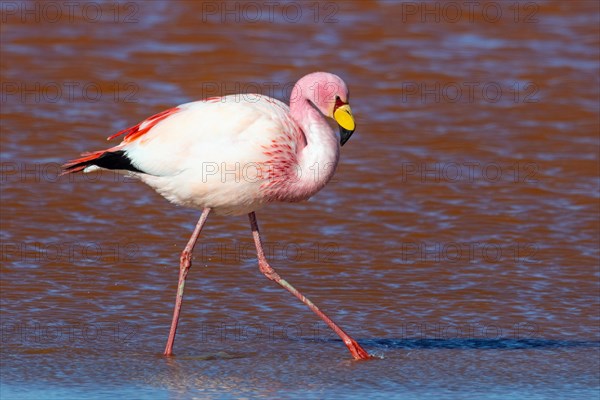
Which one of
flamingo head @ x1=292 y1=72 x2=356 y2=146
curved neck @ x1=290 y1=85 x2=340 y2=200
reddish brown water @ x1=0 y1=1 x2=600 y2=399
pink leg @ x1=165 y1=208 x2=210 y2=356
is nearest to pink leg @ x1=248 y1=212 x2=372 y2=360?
reddish brown water @ x1=0 y1=1 x2=600 y2=399

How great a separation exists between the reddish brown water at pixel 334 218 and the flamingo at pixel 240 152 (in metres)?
0.52

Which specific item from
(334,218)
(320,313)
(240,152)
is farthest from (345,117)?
(334,218)

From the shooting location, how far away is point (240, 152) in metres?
7.29

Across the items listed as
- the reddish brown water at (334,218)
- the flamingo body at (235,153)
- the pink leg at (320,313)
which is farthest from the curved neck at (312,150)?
the reddish brown water at (334,218)

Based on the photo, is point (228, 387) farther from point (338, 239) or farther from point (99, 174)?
point (99, 174)

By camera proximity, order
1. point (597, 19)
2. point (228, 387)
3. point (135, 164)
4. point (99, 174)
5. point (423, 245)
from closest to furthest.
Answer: point (228, 387) < point (135, 164) < point (423, 245) < point (99, 174) < point (597, 19)

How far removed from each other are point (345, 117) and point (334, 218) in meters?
2.57

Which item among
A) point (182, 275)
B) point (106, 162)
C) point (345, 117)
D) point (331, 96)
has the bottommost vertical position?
point (182, 275)

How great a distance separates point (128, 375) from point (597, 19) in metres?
8.70

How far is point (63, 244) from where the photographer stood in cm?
930

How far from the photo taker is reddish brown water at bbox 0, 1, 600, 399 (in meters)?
7.14

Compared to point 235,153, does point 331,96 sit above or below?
above

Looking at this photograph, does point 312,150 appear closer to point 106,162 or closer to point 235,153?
point 235,153

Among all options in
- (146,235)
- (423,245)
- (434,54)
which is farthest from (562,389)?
(434,54)
